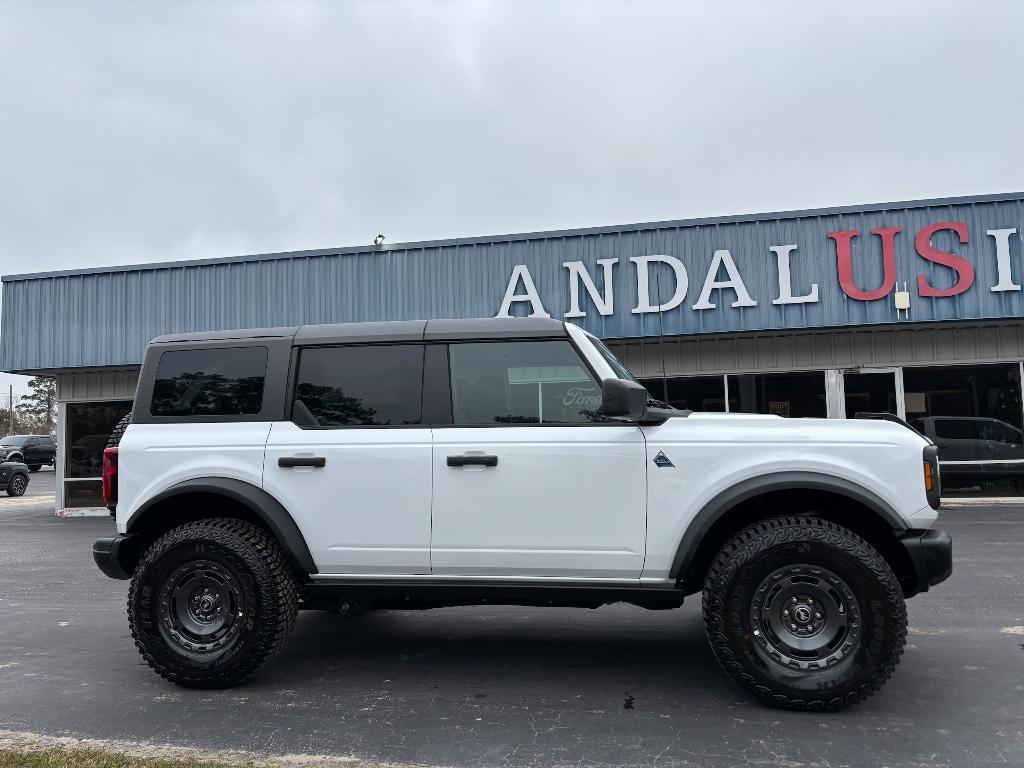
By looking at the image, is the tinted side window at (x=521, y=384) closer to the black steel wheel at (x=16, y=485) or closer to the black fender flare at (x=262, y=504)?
the black fender flare at (x=262, y=504)

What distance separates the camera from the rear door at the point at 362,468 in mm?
4133

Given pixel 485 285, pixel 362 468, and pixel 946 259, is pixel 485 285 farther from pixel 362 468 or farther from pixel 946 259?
pixel 362 468

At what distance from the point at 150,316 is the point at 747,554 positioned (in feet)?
48.8

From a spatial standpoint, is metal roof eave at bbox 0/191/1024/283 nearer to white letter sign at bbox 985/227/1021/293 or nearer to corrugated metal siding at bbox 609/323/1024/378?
white letter sign at bbox 985/227/1021/293

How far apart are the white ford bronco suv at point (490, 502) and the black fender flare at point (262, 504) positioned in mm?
12

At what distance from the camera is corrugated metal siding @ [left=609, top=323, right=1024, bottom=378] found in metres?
13.7

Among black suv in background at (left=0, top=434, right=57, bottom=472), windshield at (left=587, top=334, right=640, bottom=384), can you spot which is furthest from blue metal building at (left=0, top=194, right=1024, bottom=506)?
black suv in background at (left=0, top=434, right=57, bottom=472)

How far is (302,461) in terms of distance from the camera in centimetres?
422

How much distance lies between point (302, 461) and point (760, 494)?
2.45 m

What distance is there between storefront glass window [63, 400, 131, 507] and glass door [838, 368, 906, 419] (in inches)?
581

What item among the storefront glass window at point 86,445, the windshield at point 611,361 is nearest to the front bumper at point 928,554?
the windshield at point 611,361

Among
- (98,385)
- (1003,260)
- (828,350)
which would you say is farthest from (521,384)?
(98,385)

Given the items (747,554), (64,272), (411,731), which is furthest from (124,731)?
(64,272)

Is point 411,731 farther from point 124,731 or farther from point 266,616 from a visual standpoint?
point 124,731
